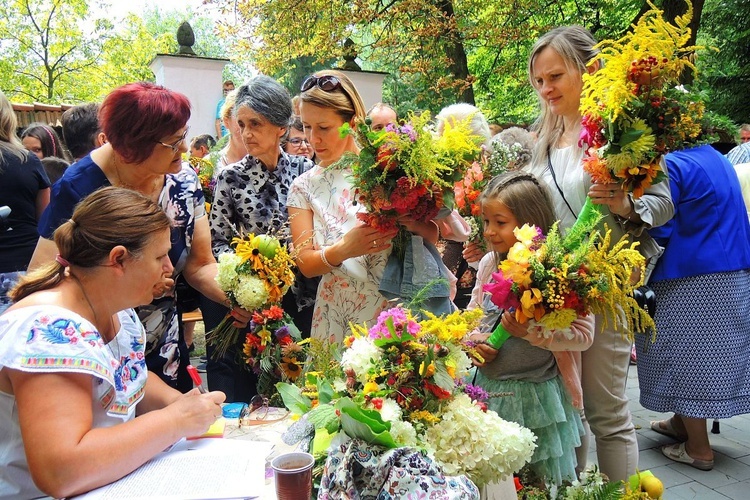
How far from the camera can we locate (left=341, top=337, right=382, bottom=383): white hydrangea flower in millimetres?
1452

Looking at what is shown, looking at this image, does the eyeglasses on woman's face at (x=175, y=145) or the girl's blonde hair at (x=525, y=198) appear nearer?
the eyeglasses on woman's face at (x=175, y=145)

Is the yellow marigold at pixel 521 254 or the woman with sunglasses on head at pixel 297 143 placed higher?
the woman with sunglasses on head at pixel 297 143

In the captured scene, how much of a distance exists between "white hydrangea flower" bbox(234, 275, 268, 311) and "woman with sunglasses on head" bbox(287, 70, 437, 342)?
28 centimetres

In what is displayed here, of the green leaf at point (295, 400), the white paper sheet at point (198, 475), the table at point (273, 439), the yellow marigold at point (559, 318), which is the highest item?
the yellow marigold at point (559, 318)

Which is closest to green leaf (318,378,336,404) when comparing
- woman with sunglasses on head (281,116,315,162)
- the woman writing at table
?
the woman writing at table

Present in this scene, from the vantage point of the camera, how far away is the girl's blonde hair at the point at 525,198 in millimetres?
2406

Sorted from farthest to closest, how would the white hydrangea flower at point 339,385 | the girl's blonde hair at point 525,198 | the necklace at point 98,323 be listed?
the girl's blonde hair at point 525,198 → the necklace at point 98,323 → the white hydrangea flower at point 339,385

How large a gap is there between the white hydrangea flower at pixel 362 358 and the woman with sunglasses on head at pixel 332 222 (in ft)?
3.34

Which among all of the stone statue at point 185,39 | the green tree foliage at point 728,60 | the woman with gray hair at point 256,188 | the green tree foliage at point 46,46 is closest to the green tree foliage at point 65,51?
the green tree foliage at point 46,46

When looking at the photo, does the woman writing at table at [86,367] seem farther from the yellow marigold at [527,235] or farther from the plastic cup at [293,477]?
the yellow marigold at [527,235]

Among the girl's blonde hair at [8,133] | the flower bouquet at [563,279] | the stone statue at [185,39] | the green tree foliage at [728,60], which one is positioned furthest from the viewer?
the green tree foliage at [728,60]

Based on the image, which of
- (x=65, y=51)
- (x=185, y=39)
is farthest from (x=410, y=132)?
(x=65, y=51)

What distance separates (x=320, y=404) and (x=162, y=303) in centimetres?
120

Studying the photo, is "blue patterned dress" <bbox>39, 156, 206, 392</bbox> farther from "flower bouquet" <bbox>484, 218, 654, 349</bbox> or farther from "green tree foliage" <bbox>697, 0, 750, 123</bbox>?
"green tree foliage" <bbox>697, 0, 750, 123</bbox>
